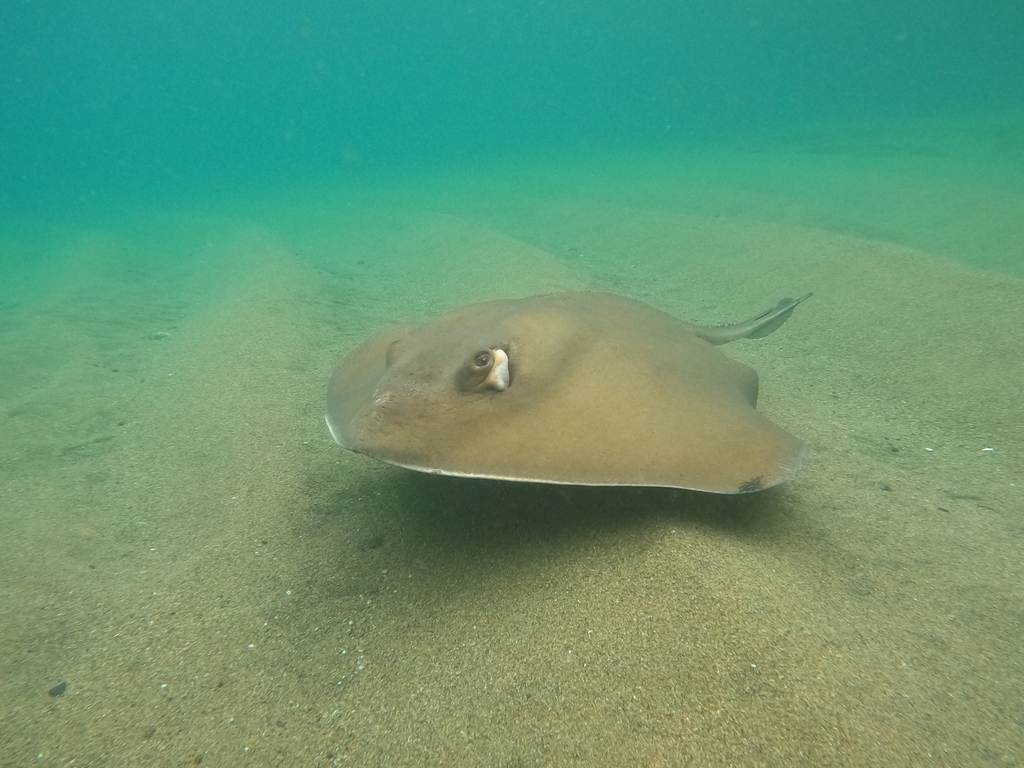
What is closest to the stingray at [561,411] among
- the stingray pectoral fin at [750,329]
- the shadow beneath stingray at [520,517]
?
the shadow beneath stingray at [520,517]

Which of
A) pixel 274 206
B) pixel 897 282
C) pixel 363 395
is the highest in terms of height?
pixel 897 282

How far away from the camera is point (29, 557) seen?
2697 mm

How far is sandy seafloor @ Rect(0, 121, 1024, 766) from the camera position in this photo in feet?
5.58

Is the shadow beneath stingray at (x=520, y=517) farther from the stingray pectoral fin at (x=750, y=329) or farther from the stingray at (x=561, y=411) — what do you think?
the stingray pectoral fin at (x=750, y=329)

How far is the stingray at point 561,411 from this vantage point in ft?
6.23

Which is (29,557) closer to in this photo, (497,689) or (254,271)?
(497,689)

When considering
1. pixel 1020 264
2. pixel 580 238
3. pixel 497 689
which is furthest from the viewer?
pixel 580 238

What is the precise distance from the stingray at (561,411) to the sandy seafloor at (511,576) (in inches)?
15.7

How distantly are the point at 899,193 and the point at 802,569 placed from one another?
37.4 feet

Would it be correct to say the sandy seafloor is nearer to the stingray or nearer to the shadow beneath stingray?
the shadow beneath stingray

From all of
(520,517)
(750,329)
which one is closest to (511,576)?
(520,517)

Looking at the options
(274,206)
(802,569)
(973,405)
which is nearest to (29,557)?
(802,569)

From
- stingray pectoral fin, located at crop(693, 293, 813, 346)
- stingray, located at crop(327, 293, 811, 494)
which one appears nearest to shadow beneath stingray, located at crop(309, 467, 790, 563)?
stingray, located at crop(327, 293, 811, 494)

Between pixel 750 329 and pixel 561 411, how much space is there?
2.41 meters
